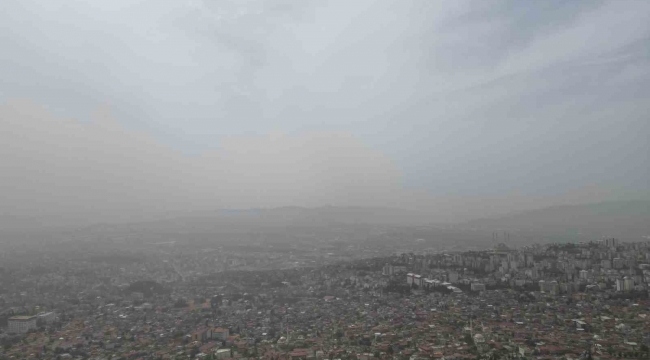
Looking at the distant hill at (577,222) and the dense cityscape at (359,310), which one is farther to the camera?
the distant hill at (577,222)

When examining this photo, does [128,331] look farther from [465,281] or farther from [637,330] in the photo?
[637,330]

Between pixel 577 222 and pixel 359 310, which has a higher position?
pixel 577 222

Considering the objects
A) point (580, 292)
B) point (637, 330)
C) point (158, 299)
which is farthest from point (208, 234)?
point (637, 330)

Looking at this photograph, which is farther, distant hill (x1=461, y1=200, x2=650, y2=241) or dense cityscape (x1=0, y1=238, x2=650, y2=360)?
distant hill (x1=461, y1=200, x2=650, y2=241)

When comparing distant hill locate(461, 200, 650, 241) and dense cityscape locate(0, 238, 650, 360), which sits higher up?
distant hill locate(461, 200, 650, 241)
